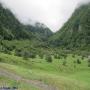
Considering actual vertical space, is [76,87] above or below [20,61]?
below

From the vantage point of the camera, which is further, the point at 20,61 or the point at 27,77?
the point at 20,61

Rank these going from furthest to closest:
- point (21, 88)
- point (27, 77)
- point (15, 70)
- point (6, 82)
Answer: point (15, 70), point (27, 77), point (6, 82), point (21, 88)

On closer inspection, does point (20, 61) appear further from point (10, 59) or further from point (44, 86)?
point (44, 86)

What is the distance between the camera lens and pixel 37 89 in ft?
147

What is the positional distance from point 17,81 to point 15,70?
11.9 meters

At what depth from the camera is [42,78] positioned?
54.8 meters

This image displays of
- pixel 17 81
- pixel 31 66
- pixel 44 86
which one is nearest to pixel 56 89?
pixel 44 86

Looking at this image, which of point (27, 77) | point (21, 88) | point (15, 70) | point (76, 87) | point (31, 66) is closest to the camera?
point (21, 88)

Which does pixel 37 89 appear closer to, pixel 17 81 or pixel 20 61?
pixel 17 81

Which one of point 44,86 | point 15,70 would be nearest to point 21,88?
point 44,86

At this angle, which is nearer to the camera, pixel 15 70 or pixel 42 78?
pixel 42 78

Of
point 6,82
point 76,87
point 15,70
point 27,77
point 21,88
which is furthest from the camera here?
point 15,70

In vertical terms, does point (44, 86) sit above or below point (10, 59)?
below

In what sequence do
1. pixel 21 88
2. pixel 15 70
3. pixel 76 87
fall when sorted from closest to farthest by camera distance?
pixel 21 88 → pixel 76 87 → pixel 15 70
